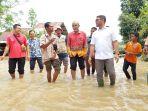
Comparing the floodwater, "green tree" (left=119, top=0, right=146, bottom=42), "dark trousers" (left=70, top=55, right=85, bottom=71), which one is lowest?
the floodwater

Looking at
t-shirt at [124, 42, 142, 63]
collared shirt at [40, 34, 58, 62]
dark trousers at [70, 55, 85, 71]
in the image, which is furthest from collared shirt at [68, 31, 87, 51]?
t-shirt at [124, 42, 142, 63]

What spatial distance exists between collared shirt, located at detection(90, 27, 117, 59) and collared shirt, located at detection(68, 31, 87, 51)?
1.70m

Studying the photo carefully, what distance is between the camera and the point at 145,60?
27.6m

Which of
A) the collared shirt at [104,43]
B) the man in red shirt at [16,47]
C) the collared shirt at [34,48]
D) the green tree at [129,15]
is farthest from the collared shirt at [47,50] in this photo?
the green tree at [129,15]

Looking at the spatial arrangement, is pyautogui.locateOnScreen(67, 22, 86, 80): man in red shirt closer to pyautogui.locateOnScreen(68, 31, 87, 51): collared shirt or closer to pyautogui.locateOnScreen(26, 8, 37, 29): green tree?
pyautogui.locateOnScreen(68, 31, 87, 51): collared shirt

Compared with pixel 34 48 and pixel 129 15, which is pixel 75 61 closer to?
pixel 34 48

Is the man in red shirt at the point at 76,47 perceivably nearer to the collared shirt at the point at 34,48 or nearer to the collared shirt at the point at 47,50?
the collared shirt at the point at 47,50

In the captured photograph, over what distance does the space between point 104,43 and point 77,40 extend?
188cm

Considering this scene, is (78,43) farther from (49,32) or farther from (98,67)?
(98,67)

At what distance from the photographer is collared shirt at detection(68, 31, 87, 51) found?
11859 millimetres

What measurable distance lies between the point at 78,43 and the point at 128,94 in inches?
131

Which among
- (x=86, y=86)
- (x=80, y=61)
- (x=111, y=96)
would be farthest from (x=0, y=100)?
(x=80, y=61)

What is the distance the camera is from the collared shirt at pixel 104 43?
33.1 feet

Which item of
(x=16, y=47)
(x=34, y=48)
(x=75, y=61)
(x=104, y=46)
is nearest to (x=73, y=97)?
(x=104, y=46)
